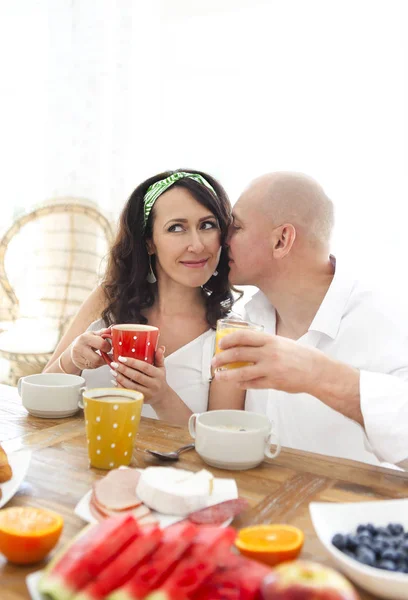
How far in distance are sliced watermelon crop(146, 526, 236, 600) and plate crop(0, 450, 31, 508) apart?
34 cm

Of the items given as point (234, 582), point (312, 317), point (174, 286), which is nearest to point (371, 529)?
point (234, 582)

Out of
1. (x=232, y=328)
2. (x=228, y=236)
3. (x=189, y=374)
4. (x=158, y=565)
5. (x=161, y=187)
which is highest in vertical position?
(x=161, y=187)

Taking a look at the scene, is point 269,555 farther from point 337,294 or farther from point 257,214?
point 257,214

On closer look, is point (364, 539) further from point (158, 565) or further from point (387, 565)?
point (158, 565)

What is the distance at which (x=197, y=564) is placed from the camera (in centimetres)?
58

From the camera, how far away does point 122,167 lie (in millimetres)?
3668

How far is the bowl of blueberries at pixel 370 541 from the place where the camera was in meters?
0.62

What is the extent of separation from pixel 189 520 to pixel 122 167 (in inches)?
124

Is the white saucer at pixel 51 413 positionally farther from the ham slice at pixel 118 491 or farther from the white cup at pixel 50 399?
the ham slice at pixel 118 491

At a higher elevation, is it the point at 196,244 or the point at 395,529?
the point at 196,244

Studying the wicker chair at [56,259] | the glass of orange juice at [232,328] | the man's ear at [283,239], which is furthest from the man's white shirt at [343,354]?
the wicker chair at [56,259]

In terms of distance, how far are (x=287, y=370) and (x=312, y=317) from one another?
634mm

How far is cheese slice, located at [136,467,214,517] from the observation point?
800 millimetres

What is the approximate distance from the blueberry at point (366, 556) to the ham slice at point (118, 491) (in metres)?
0.31
